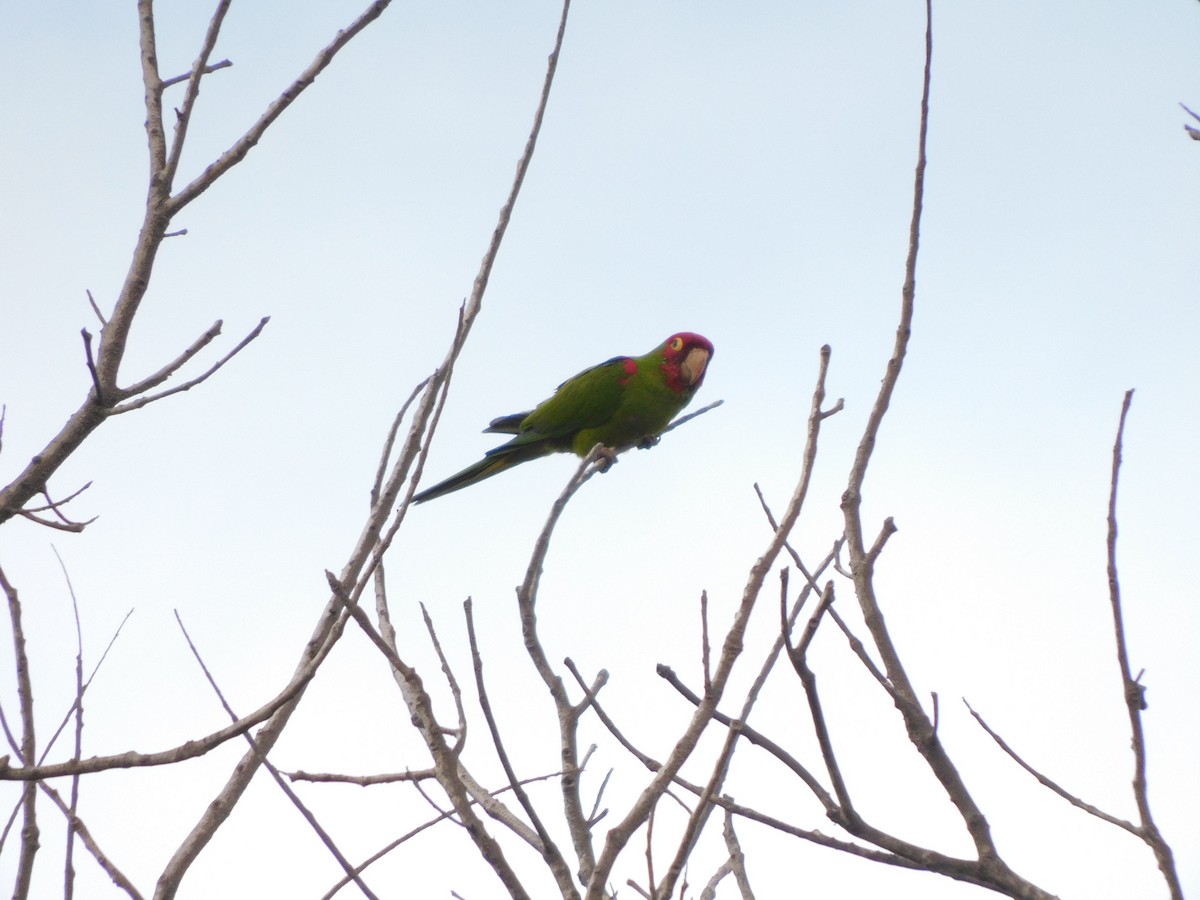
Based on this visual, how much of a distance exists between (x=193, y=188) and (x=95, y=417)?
1.49 ft

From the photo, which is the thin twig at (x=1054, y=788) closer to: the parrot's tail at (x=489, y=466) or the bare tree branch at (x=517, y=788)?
the bare tree branch at (x=517, y=788)

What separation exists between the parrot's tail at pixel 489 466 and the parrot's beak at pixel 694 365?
39.7 inches

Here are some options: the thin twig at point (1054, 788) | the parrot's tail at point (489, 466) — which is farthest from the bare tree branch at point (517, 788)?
the parrot's tail at point (489, 466)

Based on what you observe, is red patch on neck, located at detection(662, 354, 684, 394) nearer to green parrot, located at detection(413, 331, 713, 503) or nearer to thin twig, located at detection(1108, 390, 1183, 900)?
green parrot, located at detection(413, 331, 713, 503)

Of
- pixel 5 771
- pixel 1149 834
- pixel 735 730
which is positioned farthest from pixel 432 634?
pixel 1149 834

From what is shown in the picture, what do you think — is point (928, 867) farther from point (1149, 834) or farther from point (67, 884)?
point (67, 884)

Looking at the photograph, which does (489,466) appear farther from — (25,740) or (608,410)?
(25,740)

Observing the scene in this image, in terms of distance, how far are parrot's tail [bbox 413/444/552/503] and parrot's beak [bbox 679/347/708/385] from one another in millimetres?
1008

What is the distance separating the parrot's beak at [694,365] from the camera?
7.02m

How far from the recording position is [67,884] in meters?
1.84

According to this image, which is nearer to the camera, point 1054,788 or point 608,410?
point 1054,788

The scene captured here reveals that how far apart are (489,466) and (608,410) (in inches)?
32.5

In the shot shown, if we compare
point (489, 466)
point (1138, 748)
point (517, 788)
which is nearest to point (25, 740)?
point (517, 788)

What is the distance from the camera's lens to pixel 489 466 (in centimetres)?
702
